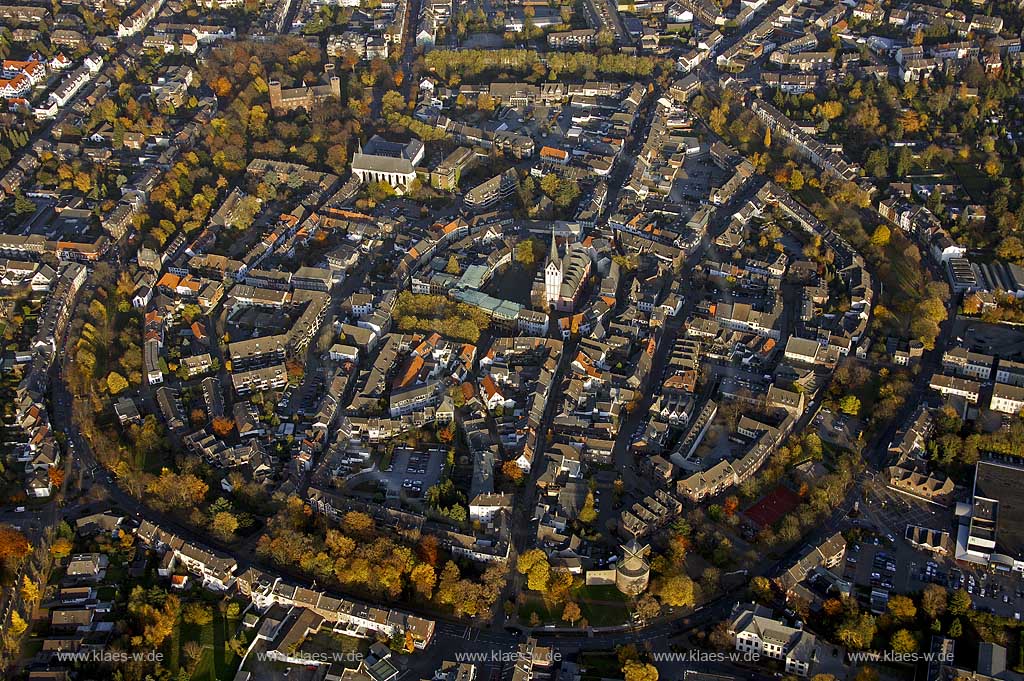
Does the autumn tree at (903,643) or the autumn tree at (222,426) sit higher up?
the autumn tree at (222,426)

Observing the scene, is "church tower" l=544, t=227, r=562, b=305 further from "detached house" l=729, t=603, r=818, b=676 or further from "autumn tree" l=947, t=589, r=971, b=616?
"autumn tree" l=947, t=589, r=971, b=616

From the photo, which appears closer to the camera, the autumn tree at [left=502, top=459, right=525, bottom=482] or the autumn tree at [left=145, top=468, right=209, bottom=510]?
the autumn tree at [left=145, top=468, right=209, bottom=510]

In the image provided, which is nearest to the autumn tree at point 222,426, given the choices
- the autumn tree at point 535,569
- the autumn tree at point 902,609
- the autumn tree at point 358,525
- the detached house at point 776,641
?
the autumn tree at point 358,525

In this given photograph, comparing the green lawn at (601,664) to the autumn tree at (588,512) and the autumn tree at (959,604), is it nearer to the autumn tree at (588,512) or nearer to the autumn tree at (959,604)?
the autumn tree at (588,512)

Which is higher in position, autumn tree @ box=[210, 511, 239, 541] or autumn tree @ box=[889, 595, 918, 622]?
autumn tree @ box=[889, 595, 918, 622]

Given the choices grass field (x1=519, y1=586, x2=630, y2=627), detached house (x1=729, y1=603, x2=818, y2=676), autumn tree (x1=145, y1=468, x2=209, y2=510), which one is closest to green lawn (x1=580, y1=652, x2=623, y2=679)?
grass field (x1=519, y1=586, x2=630, y2=627)

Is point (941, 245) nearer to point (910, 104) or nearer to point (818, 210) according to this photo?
point (818, 210)

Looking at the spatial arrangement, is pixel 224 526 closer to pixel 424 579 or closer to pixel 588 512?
pixel 424 579

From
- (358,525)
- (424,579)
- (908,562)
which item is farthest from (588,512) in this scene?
(908,562)

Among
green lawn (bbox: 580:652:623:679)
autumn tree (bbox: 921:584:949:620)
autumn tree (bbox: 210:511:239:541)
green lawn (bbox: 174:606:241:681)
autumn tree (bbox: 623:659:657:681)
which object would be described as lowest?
green lawn (bbox: 174:606:241:681)
